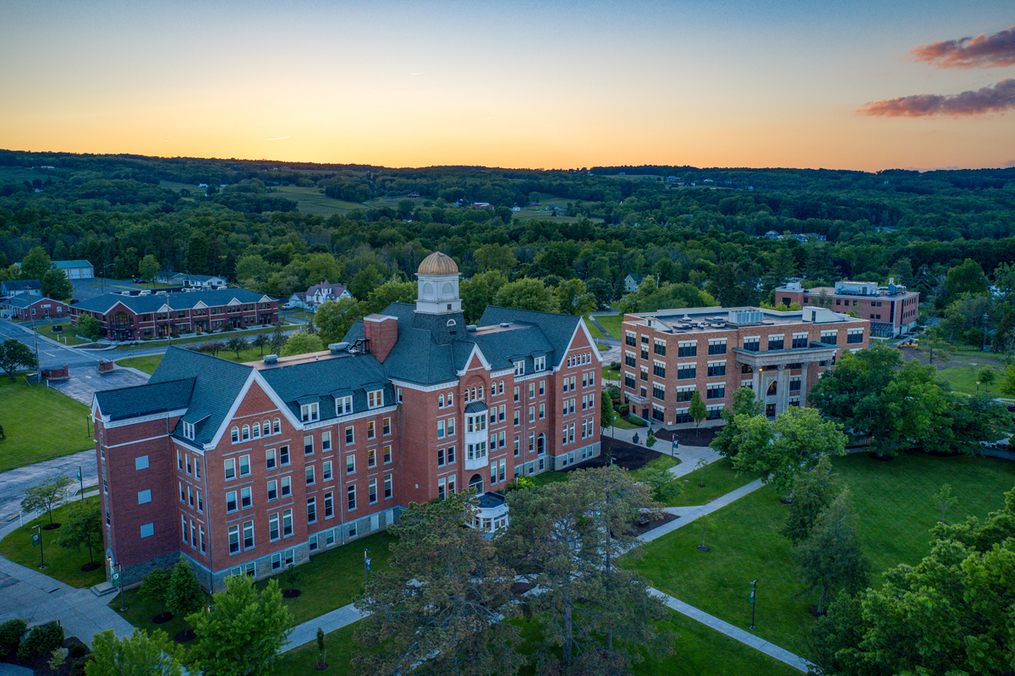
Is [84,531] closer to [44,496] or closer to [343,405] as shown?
[44,496]

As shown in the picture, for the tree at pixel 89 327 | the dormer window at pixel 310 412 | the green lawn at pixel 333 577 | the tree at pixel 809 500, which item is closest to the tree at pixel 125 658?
the green lawn at pixel 333 577

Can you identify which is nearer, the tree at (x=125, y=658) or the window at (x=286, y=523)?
the tree at (x=125, y=658)

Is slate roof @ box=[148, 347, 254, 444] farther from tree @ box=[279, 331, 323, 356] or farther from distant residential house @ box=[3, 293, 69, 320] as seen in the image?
distant residential house @ box=[3, 293, 69, 320]

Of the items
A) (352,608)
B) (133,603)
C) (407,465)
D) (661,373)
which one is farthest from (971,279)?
(133,603)

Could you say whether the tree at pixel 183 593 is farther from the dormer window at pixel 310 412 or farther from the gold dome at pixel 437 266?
the gold dome at pixel 437 266

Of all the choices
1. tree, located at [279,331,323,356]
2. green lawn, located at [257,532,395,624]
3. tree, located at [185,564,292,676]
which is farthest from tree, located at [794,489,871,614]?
tree, located at [279,331,323,356]

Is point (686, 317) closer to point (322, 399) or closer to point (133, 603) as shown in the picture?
point (322, 399)
